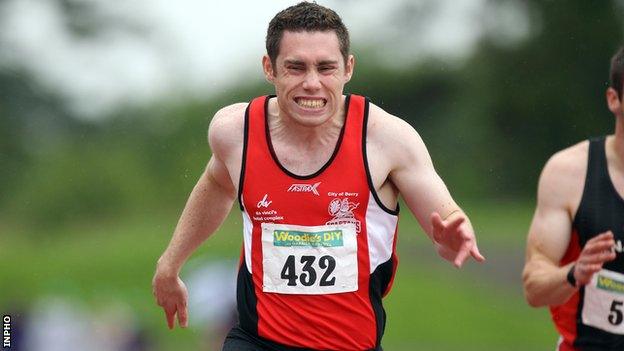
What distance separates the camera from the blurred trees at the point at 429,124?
1572cm

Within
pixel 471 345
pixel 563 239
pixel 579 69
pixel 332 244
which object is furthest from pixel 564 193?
pixel 579 69

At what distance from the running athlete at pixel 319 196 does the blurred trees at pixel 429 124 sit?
31.3ft

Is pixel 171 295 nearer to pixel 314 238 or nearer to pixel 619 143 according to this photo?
pixel 314 238

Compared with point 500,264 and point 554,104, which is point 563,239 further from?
point 554,104

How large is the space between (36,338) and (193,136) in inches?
202

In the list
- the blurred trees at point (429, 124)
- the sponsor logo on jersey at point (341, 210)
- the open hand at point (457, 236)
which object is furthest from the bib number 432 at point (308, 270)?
the blurred trees at point (429, 124)

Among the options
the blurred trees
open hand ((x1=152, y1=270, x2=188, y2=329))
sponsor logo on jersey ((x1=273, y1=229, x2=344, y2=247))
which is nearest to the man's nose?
sponsor logo on jersey ((x1=273, y1=229, x2=344, y2=247))

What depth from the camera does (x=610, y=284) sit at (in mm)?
5605

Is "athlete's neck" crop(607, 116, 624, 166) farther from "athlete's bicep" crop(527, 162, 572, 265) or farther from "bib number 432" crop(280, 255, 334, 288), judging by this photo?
"bib number 432" crop(280, 255, 334, 288)

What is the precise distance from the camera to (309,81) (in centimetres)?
520

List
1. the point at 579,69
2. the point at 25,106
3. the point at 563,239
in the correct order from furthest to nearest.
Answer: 1. the point at 579,69
2. the point at 25,106
3. the point at 563,239

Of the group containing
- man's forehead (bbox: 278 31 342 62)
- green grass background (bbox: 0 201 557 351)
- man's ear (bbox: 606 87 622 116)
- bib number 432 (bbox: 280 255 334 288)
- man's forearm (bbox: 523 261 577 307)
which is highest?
man's forehead (bbox: 278 31 342 62)

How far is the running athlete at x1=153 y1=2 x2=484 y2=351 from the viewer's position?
5250 millimetres

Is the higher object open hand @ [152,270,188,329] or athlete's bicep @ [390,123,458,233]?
athlete's bicep @ [390,123,458,233]
